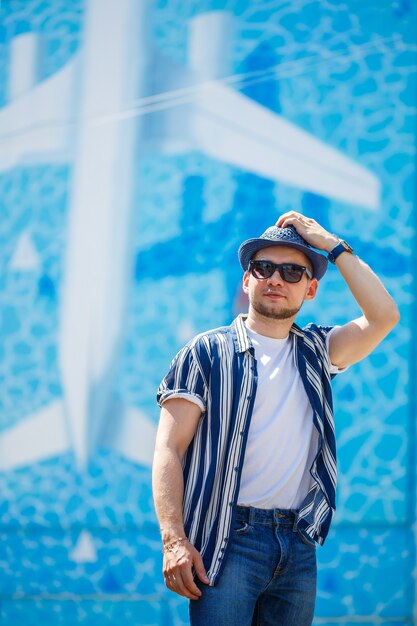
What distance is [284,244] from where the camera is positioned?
115 inches

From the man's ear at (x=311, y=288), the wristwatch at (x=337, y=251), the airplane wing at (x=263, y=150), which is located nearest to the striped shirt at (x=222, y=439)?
the man's ear at (x=311, y=288)

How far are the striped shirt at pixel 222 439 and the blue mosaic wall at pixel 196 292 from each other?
189 centimetres

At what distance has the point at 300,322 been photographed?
15.4ft

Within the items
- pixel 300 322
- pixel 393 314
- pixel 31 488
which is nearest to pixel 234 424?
pixel 393 314

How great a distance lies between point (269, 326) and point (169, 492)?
0.68m

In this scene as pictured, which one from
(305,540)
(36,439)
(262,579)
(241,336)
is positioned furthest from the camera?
(36,439)

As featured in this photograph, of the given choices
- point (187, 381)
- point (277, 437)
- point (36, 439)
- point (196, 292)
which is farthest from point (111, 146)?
point (277, 437)

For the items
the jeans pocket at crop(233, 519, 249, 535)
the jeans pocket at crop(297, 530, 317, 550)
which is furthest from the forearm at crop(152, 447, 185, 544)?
the jeans pocket at crop(297, 530, 317, 550)

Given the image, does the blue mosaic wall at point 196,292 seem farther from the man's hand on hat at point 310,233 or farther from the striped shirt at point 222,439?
the striped shirt at point 222,439

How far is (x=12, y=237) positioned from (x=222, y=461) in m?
2.60

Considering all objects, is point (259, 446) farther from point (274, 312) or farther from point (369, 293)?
point (369, 293)

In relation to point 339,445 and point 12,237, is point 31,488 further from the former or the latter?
point 339,445

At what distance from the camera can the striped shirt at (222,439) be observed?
2.65m

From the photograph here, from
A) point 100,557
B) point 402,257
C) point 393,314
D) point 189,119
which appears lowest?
point 100,557
